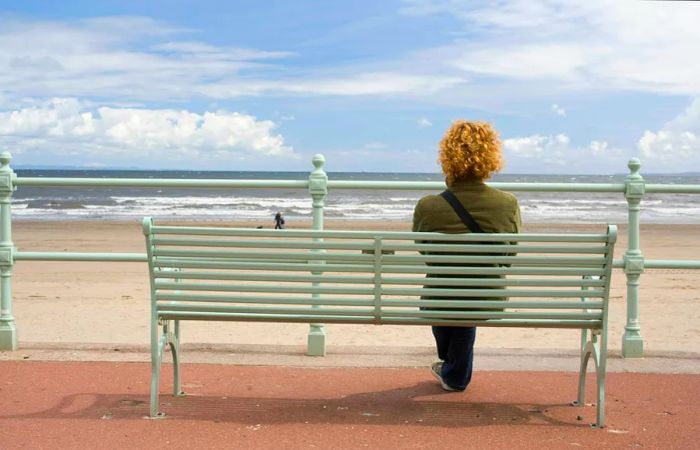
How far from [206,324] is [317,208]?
320 centimetres

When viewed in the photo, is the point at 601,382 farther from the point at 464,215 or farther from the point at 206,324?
the point at 206,324

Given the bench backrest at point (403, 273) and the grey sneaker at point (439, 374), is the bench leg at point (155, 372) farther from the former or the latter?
the grey sneaker at point (439, 374)

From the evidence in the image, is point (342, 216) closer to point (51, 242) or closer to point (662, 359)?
point (51, 242)

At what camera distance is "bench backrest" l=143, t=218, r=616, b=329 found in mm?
3887

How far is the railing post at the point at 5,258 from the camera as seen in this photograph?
17.9 ft

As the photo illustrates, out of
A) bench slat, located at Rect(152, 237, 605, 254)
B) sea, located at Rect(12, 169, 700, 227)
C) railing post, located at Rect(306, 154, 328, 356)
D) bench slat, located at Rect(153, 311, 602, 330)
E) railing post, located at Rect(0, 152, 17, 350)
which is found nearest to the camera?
bench slat, located at Rect(152, 237, 605, 254)

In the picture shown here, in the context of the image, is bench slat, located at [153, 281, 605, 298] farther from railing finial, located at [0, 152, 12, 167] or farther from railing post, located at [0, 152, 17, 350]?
railing finial, located at [0, 152, 12, 167]

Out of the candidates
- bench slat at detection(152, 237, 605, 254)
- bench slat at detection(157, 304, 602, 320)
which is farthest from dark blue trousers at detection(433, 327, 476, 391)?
bench slat at detection(152, 237, 605, 254)

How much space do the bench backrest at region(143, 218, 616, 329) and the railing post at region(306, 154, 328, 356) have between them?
3.94 feet

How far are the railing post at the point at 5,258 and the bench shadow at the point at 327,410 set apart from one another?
1.32 metres

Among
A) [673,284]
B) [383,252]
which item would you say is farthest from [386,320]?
[673,284]

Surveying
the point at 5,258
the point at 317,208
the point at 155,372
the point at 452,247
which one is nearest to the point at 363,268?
the point at 452,247

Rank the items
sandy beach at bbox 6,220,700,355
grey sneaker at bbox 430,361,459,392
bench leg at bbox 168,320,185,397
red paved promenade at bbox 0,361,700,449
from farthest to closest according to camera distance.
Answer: sandy beach at bbox 6,220,700,355, grey sneaker at bbox 430,361,459,392, bench leg at bbox 168,320,185,397, red paved promenade at bbox 0,361,700,449

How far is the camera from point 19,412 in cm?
411
